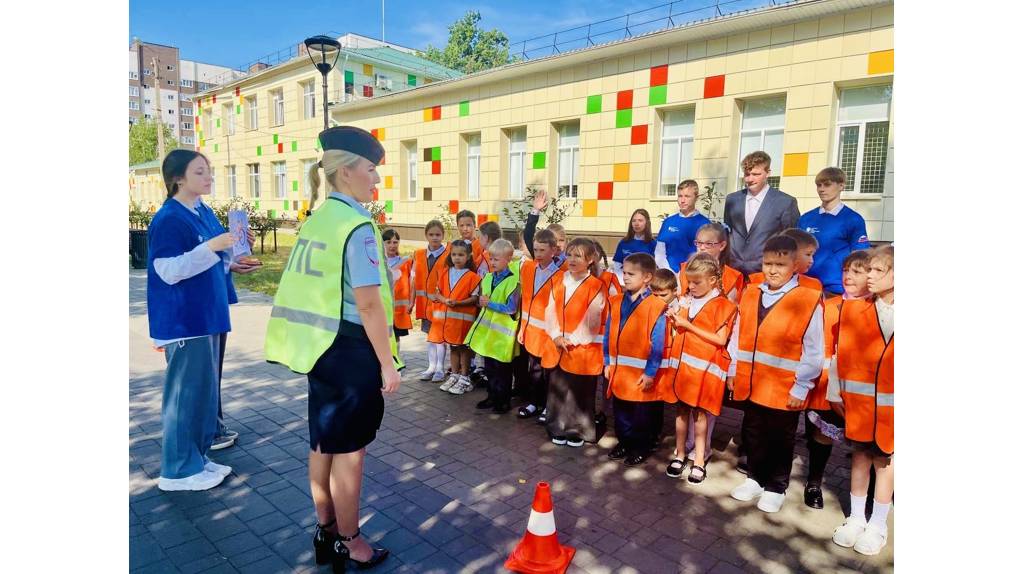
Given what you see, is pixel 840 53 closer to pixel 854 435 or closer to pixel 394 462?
pixel 854 435

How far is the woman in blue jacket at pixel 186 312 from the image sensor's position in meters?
3.40

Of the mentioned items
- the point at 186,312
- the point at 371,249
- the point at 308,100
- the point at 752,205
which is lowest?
the point at 186,312

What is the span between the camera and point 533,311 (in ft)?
15.7

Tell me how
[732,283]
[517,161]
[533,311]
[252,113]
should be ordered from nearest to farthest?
[732,283] → [533,311] → [517,161] → [252,113]

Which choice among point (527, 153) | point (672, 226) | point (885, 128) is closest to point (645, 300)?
point (672, 226)

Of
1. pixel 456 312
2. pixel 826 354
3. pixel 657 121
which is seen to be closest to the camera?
pixel 826 354

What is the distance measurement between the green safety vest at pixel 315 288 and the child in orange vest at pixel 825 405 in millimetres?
2621

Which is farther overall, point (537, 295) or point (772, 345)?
point (537, 295)

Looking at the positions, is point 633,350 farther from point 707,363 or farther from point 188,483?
point 188,483

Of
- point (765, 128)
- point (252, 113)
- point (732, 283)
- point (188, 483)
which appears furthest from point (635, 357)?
point (252, 113)

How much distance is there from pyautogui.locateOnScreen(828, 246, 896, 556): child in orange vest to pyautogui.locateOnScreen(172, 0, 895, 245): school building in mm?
6578

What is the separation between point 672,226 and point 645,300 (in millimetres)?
1949

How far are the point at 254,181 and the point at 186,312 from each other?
87.7ft

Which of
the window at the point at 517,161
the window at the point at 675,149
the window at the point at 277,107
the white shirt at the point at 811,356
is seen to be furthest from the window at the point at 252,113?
the white shirt at the point at 811,356
